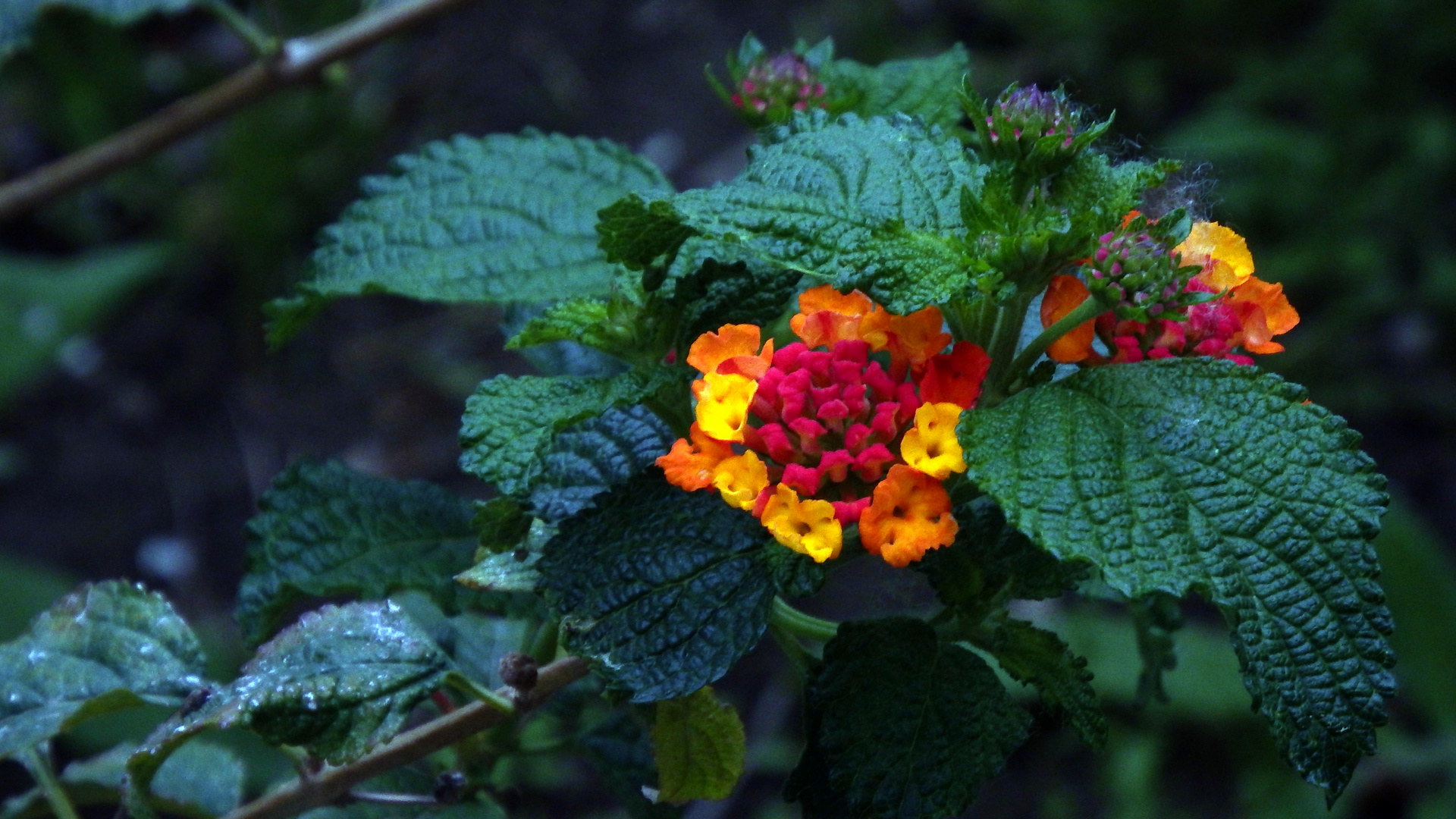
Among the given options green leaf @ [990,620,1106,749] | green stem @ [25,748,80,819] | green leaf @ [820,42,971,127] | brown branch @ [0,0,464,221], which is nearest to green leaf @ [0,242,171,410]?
brown branch @ [0,0,464,221]

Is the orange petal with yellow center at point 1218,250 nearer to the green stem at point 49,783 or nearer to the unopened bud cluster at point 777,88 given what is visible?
the unopened bud cluster at point 777,88

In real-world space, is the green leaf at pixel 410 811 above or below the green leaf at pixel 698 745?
below

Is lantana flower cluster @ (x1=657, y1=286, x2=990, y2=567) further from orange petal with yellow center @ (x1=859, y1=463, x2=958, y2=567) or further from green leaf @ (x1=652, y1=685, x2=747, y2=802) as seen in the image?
green leaf @ (x1=652, y1=685, x2=747, y2=802)

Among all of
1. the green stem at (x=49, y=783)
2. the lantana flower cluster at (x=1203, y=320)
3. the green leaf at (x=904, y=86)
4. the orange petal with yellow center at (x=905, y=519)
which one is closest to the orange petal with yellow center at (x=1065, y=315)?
the lantana flower cluster at (x=1203, y=320)

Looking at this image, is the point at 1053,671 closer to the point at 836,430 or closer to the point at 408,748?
the point at 836,430

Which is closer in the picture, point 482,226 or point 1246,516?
point 1246,516

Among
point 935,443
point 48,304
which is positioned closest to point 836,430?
point 935,443
